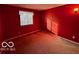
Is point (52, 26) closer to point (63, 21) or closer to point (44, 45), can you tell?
point (63, 21)

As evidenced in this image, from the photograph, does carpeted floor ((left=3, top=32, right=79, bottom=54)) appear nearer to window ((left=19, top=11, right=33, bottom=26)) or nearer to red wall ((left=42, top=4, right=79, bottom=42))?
red wall ((left=42, top=4, right=79, bottom=42))

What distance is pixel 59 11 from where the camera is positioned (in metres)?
2.50

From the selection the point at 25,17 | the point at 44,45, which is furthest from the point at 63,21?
the point at 25,17

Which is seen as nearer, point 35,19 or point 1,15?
point 1,15

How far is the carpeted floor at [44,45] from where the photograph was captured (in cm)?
250

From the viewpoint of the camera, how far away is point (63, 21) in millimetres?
2516

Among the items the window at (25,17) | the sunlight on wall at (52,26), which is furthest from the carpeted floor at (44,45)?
the window at (25,17)

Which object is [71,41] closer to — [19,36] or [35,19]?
[35,19]

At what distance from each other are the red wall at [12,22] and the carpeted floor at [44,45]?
5.7 inches

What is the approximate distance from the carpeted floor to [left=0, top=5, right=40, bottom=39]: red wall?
0.14 metres

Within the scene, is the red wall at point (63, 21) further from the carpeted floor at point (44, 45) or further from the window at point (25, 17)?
the window at point (25, 17)
